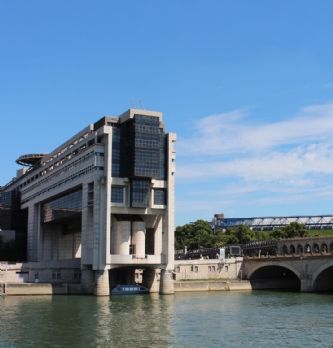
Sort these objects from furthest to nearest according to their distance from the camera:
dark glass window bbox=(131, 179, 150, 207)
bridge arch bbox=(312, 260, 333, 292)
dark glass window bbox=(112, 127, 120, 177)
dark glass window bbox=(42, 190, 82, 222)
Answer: dark glass window bbox=(42, 190, 82, 222), bridge arch bbox=(312, 260, 333, 292), dark glass window bbox=(112, 127, 120, 177), dark glass window bbox=(131, 179, 150, 207)

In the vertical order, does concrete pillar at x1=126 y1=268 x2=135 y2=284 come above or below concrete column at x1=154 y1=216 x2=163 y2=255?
below

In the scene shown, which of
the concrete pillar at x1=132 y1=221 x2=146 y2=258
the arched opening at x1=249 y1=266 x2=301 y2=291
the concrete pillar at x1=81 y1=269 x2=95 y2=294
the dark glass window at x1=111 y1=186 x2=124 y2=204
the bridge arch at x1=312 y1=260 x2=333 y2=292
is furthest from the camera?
the arched opening at x1=249 y1=266 x2=301 y2=291

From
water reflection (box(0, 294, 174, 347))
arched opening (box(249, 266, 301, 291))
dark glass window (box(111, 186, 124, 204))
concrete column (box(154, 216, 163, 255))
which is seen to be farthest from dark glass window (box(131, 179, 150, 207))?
arched opening (box(249, 266, 301, 291))

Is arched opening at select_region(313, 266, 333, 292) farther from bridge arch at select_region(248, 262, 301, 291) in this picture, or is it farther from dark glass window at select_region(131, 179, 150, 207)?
dark glass window at select_region(131, 179, 150, 207)

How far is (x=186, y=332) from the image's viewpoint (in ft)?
209

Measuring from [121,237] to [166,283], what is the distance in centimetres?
1305

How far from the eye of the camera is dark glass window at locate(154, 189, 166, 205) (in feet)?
421

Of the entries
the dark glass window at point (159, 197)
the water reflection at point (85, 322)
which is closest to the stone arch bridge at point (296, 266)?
the dark glass window at point (159, 197)

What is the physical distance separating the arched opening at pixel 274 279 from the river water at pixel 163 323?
46.4 meters

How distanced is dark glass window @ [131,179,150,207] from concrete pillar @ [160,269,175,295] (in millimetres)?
14508

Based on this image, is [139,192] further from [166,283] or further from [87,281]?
[87,281]

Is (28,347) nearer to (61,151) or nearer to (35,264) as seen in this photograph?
(35,264)

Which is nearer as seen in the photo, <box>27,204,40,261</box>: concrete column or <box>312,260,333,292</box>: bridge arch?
<box>312,260,333,292</box>: bridge arch

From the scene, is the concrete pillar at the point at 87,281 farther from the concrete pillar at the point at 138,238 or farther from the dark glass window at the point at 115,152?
the dark glass window at the point at 115,152
